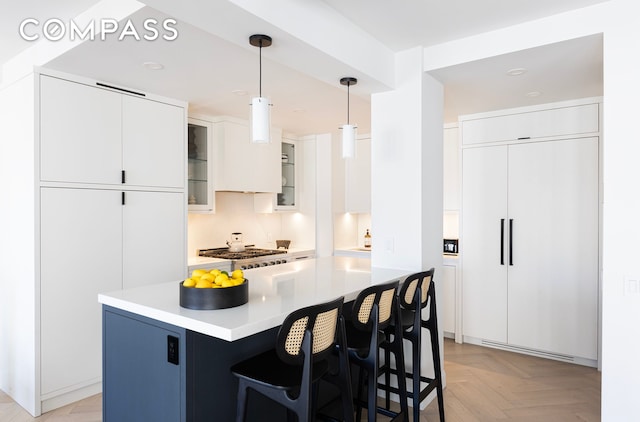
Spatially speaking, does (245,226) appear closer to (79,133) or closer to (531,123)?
(79,133)

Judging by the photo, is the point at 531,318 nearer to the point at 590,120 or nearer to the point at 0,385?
the point at 590,120

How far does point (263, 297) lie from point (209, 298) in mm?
356

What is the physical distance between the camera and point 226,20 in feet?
6.45

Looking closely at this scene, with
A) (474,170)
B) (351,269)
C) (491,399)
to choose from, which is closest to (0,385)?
(351,269)

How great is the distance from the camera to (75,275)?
120 inches

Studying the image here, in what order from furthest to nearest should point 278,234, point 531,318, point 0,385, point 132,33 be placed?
point 278,234
point 531,318
point 0,385
point 132,33

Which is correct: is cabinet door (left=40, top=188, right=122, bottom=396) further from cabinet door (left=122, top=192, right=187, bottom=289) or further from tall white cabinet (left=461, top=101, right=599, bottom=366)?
tall white cabinet (left=461, top=101, right=599, bottom=366)

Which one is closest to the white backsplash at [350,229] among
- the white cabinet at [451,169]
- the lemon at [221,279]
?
the white cabinet at [451,169]

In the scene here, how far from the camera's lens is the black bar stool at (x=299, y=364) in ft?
5.24

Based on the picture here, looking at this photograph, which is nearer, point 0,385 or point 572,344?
point 0,385

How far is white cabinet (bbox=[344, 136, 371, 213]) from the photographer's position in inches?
210
